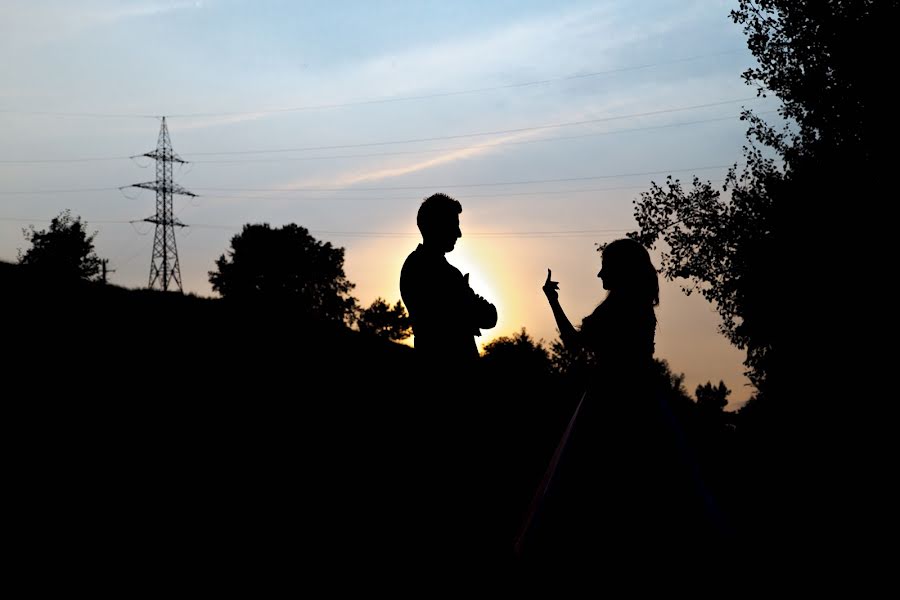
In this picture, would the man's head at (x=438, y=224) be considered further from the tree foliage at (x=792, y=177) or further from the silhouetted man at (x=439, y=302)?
the tree foliage at (x=792, y=177)

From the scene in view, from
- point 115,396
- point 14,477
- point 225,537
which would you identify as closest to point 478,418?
point 225,537

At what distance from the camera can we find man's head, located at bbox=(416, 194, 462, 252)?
23.1 feet

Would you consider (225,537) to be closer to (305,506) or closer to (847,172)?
(305,506)

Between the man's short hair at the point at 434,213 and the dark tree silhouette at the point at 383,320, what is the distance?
112 m

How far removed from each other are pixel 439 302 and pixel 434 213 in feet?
2.34

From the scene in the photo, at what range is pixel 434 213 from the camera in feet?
23.2

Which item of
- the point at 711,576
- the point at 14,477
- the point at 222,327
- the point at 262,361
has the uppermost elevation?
the point at 222,327

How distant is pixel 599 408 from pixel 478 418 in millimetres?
924

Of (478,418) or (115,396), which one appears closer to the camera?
(478,418)

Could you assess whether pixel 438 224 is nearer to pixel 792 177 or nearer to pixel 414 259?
pixel 414 259

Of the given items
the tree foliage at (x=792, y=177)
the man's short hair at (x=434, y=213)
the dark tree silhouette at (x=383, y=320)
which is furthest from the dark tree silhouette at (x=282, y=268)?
the man's short hair at (x=434, y=213)

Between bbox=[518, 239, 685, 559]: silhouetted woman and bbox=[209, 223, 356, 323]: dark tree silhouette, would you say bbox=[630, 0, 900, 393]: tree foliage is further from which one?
bbox=[209, 223, 356, 323]: dark tree silhouette

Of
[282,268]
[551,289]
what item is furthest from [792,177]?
[282,268]

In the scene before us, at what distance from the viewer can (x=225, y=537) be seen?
732 centimetres
